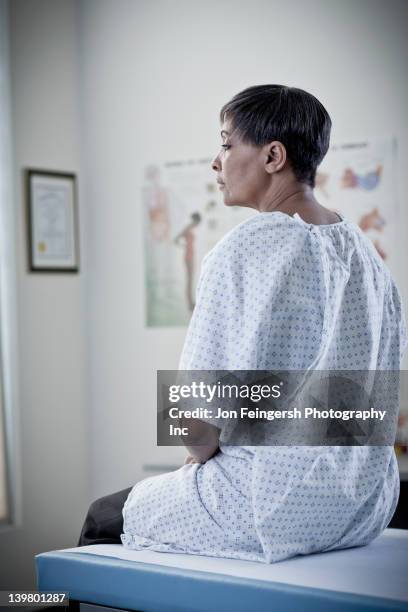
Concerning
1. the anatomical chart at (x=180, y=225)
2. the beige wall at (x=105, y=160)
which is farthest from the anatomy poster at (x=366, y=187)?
the beige wall at (x=105, y=160)

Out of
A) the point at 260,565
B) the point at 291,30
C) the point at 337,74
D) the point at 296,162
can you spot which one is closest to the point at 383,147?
the point at 337,74

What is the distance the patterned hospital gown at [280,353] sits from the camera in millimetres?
A: 1460

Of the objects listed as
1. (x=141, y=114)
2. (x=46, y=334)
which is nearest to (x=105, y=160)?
(x=141, y=114)

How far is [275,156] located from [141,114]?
102 inches

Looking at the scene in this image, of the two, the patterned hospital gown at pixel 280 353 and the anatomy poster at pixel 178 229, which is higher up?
the anatomy poster at pixel 178 229

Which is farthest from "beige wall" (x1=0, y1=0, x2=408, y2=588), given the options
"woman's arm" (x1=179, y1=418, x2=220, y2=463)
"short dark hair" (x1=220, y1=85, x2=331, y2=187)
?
"woman's arm" (x1=179, y1=418, x2=220, y2=463)

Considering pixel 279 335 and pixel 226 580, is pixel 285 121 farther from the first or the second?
pixel 226 580

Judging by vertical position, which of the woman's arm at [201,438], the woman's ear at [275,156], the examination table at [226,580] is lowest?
the examination table at [226,580]

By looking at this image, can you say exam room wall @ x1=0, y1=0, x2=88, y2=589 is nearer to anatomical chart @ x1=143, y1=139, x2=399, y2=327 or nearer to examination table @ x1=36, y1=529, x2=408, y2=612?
anatomical chart @ x1=143, y1=139, x2=399, y2=327

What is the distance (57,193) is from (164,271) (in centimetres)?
65

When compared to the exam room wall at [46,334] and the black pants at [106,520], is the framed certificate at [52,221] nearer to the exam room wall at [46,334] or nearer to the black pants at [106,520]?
the exam room wall at [46,334]

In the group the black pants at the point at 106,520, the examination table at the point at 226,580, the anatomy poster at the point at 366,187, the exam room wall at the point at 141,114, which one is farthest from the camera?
the exam room wall at the point at 141,114

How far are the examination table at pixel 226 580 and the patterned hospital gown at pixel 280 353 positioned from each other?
6 centimetres

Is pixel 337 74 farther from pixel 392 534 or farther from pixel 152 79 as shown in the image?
pixel 392 534
